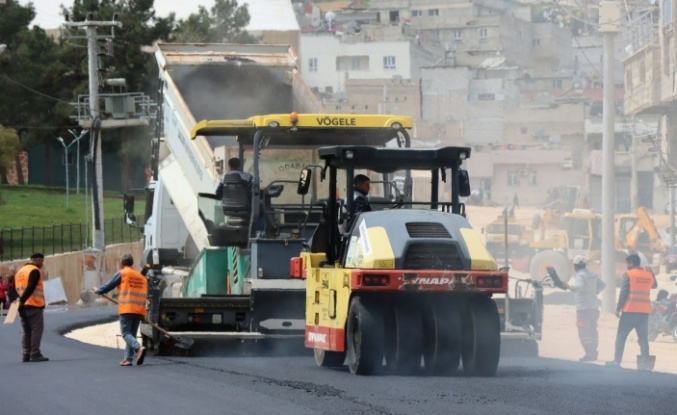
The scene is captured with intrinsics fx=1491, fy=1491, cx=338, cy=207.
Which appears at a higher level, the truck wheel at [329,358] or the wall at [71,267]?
the truck wheel at [329,358]

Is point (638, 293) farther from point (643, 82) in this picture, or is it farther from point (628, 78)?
point (628, 78)

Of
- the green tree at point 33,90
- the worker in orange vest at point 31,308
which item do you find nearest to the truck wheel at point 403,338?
the worker in orange vest at point 31,308

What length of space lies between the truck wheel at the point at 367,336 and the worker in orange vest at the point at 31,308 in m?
6.03

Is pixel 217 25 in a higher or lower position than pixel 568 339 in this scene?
higher

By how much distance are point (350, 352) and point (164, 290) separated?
8660mm

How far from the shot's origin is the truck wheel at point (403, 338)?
13.5 metres

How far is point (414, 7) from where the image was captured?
427ft

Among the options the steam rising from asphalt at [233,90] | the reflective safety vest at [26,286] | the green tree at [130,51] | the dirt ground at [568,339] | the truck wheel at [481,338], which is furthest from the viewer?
the green tree at [130,51]

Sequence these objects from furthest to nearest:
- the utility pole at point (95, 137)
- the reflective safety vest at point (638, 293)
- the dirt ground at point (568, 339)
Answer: the utility pole at point (95, 137) → the dirt ground at point (568, 339) → the reflective safety vest at point (638, 293)

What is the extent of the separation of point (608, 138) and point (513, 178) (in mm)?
62245

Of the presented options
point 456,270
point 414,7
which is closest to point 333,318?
point 456,270

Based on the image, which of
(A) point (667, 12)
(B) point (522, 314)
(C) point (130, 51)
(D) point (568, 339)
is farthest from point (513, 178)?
(B) point (522, 314)

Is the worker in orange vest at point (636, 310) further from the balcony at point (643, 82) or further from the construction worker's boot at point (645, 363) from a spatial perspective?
the balcony at point (643, 82)

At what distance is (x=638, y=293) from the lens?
18266 mm
